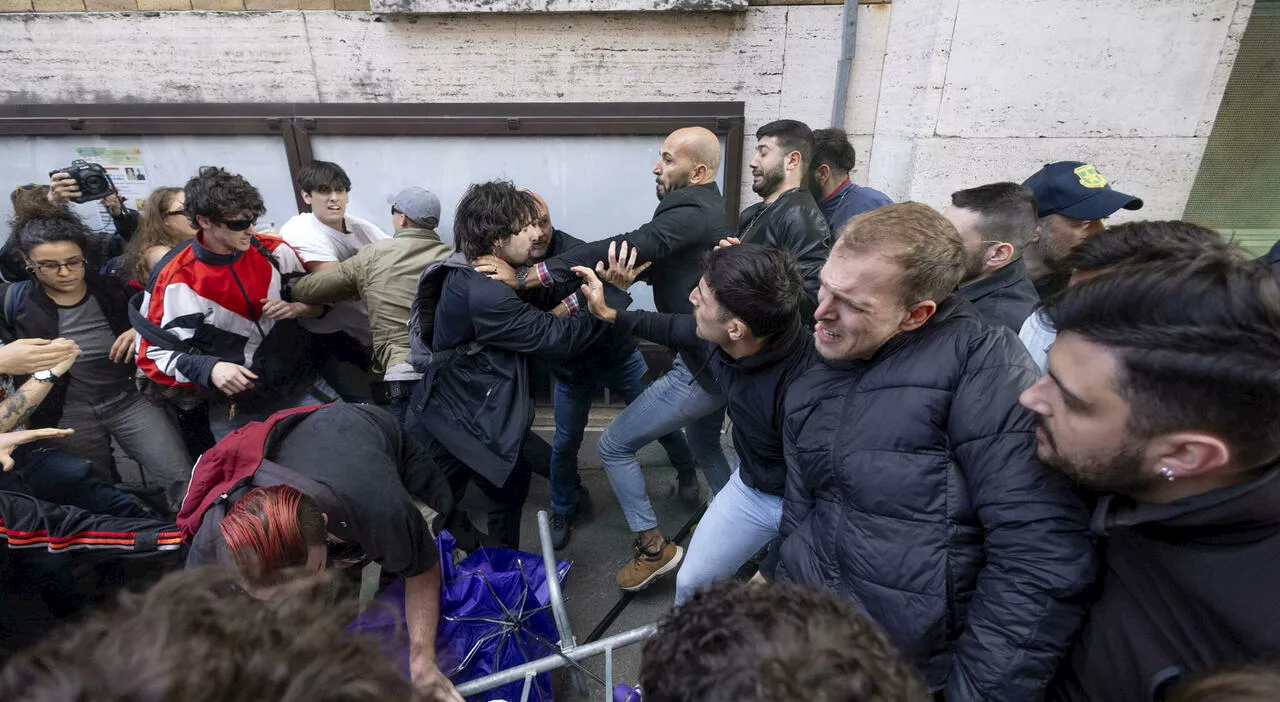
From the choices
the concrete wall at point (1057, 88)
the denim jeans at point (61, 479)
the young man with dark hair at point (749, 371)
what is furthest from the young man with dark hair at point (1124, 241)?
the denim jeans at point (61, 479)

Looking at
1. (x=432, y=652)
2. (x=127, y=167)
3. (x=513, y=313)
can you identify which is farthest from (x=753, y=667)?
(x=127, y=167)

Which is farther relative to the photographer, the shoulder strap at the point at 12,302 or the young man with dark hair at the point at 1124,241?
the shoulder strap at the point at 12,302

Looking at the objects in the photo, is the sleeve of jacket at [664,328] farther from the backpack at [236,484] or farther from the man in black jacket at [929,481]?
the backpack at [236,484]

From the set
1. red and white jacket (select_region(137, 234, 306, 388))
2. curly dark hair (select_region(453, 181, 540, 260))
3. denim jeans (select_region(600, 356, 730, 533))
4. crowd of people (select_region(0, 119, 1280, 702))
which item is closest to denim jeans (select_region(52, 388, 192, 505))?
crowd of people (select_region(0, 119, 1280, 702))

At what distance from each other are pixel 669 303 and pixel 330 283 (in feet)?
5.75

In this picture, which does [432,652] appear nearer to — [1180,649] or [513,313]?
[513,313]

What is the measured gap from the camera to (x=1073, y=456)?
3.76 feet

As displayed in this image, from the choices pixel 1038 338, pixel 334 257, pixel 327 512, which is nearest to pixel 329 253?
pixel 334 257

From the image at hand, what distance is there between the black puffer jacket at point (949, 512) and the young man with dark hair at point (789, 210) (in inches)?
46.2

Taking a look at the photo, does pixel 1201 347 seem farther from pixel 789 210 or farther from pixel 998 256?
pixel 789 210

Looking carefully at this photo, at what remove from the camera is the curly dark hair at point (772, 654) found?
0.74m

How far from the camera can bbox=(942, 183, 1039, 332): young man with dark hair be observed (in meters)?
2.36

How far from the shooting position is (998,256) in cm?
238

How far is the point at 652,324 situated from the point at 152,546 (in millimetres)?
2063
